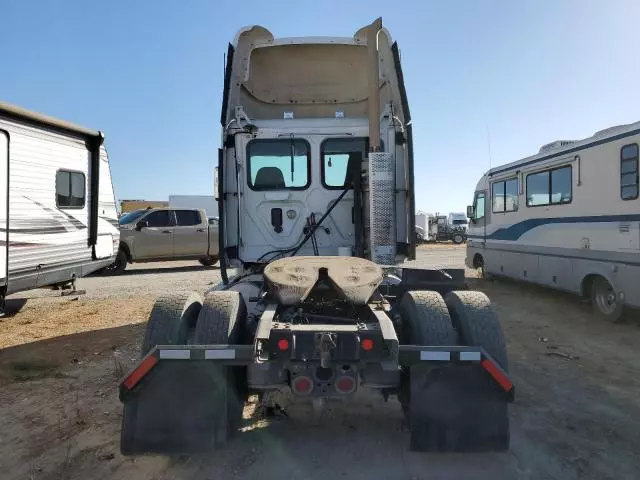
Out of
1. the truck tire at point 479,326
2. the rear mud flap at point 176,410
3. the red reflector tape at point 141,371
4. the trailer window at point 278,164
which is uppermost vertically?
the trailer window at point 278,164

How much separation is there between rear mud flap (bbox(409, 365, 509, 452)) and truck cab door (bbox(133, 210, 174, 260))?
13.5m

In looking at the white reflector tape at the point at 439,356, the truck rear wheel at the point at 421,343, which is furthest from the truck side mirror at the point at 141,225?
the white reflector tape at the point at 439,356

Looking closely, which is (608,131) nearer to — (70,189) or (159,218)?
(70,189)

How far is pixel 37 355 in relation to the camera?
6.34 metres

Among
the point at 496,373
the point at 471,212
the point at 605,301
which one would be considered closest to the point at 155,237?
the point at 471,212

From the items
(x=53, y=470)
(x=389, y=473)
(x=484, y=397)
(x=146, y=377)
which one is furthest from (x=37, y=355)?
(x=484, y=397)

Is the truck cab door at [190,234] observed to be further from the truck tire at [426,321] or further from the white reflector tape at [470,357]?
the white reflector tape at [470,357]

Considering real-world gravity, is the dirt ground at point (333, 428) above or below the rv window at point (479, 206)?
below

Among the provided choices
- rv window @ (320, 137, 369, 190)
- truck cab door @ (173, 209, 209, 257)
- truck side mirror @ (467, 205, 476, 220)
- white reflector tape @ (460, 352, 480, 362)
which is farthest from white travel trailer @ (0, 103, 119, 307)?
truck side mirror @ (467, 205, 476, 220)

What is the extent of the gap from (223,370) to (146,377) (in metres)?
0.48

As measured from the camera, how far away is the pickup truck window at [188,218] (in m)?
15.8

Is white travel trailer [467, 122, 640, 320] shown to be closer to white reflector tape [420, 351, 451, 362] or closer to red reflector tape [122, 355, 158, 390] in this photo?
white reflector tape [420, 351, 451, 362]

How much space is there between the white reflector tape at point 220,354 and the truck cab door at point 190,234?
13.1 m

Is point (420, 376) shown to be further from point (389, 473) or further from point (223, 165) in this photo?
point (223, 165)
